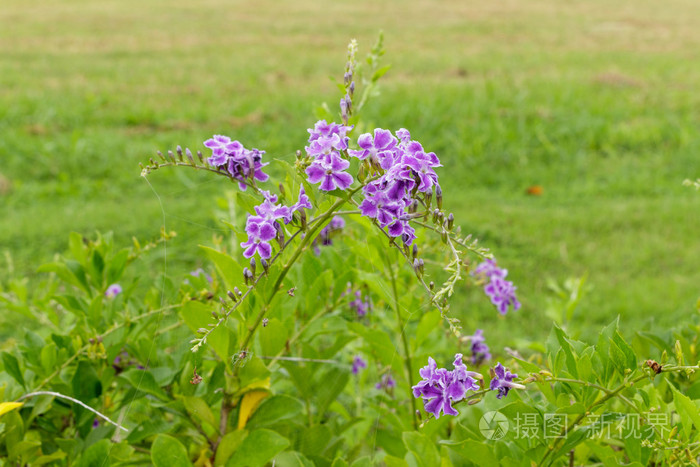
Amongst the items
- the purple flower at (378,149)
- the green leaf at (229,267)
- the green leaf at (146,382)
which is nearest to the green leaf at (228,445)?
the green leaf at (146,382)

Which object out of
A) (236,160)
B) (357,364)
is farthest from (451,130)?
(236,160)

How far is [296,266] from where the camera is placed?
1.34 metres

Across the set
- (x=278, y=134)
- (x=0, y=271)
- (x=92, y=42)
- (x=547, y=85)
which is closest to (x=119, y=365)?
(x=0, y=271)

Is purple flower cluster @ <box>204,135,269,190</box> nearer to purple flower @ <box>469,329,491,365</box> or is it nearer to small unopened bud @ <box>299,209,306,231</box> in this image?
small unopened bud @ <box>299,209,306,231</box>

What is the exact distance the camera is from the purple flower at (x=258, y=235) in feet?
3.10

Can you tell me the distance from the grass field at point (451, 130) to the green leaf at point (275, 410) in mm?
303

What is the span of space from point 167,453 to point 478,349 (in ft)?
2.41

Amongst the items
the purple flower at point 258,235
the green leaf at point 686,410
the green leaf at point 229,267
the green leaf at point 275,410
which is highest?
the purple flower at point 258,235

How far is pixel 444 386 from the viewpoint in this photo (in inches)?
38.3

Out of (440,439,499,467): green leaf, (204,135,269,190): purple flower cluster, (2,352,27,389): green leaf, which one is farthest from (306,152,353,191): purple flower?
(2,352,27,389): green leaf

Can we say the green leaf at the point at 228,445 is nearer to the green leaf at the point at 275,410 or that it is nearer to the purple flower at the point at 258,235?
the green leaf at the point at 275,410

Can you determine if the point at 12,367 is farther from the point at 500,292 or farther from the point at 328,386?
the point at 500,292

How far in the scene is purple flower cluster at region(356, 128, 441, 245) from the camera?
2.97ft

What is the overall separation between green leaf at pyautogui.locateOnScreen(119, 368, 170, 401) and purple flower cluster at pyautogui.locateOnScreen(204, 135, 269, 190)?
369 millimetres
